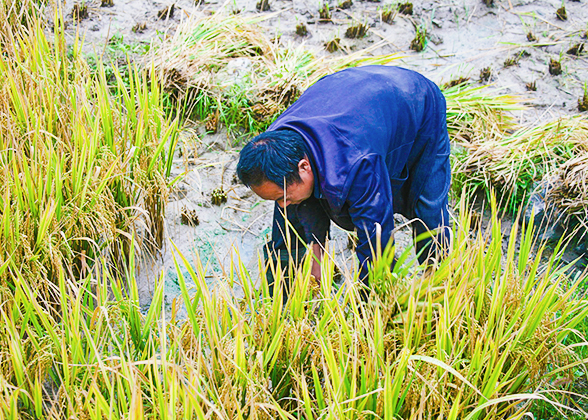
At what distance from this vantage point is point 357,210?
1.81 metres

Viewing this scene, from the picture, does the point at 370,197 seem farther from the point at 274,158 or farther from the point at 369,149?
the point at 274,158

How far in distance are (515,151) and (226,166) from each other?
1.77 metres

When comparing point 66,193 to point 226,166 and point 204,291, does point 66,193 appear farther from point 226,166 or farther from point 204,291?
point 226,166

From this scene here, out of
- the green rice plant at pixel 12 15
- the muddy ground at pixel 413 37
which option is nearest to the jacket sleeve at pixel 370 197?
the muddy ground at pixel 413 37

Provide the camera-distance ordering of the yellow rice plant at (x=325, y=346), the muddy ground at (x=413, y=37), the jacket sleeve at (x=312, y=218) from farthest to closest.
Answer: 1. the muddy ground at (x=413, y=37)
2. the jacket sleeve at (x=312, y=218)
3. the yellow rice plant at (x=325, y=346)

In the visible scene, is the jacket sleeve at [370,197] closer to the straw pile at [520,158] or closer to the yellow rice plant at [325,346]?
the yellow rice plant at [325,346]

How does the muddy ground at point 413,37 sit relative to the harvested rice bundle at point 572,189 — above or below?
above

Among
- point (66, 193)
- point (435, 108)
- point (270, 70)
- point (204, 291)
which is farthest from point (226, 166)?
point (204, 291)

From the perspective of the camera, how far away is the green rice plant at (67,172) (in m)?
1.97

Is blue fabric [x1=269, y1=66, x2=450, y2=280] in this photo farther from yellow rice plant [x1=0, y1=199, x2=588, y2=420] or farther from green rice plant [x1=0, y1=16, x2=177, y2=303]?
green rice plant [x1=0, y1=16, x2=177, y2=303]

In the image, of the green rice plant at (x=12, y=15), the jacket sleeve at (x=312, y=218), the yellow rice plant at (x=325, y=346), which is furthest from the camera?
the green rice plant at (x=12, y=15)

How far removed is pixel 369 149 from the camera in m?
1.78

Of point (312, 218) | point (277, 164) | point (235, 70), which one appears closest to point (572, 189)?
point (312, 218)

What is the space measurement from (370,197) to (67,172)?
1.29 metres
